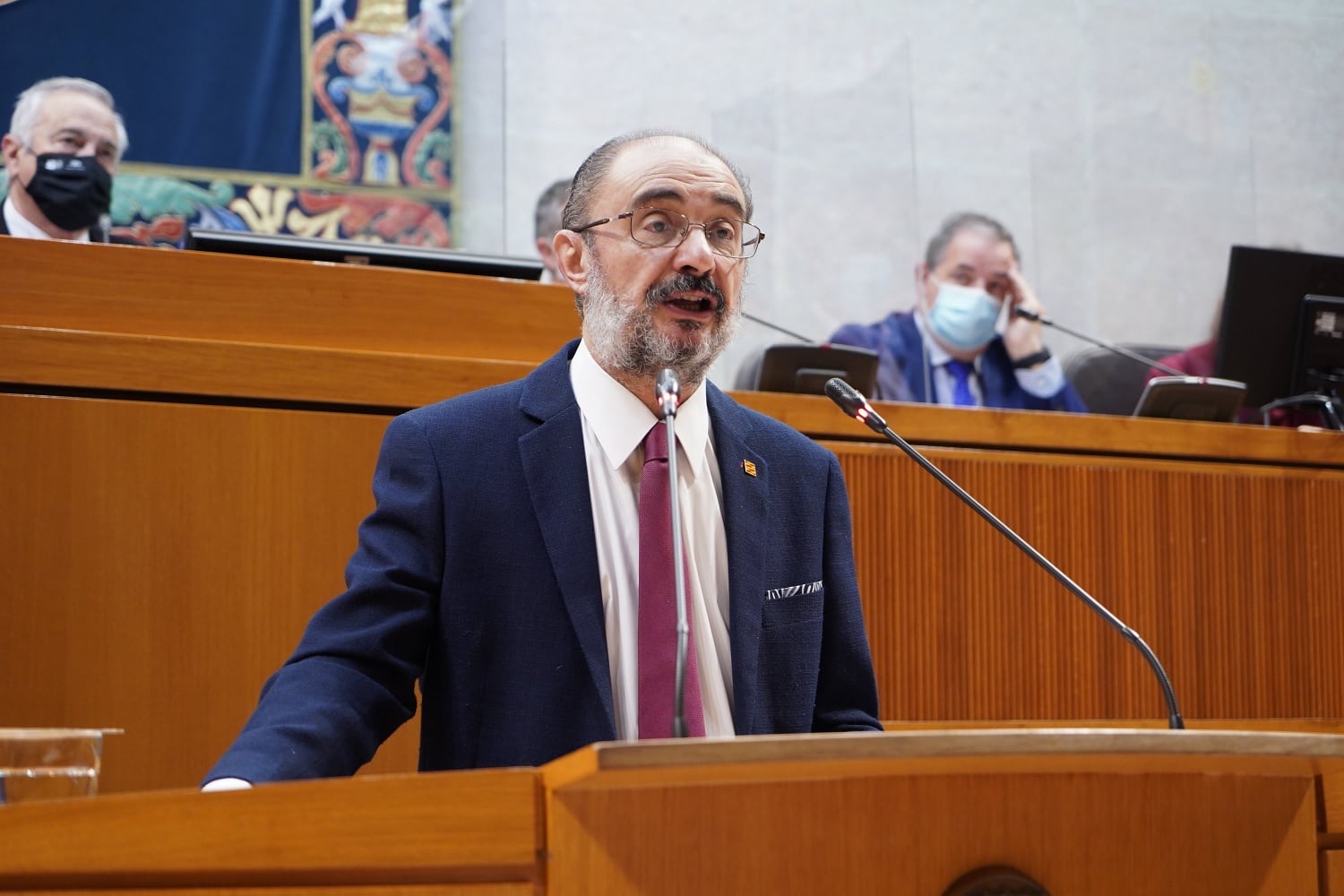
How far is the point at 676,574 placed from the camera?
55.1 inches

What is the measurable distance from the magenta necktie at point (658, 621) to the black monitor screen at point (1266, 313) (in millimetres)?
2387

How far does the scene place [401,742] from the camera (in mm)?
2098

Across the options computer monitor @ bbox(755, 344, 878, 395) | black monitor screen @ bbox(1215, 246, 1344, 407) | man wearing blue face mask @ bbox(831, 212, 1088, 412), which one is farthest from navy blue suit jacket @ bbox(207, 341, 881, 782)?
man wearing blue face mask @ bbox(831, 212, 1088, 412)

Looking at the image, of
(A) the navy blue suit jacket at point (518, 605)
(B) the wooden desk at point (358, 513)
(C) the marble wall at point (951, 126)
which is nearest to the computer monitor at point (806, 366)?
(B) the wooden desk at point (358, 513)

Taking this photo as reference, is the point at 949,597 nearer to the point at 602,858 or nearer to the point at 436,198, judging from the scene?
the point at 602,858

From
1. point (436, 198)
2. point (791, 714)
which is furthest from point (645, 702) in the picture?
point (436, 198)

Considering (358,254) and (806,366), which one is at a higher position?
(358,254)

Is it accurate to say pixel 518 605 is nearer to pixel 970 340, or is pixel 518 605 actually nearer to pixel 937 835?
pixel 937 835

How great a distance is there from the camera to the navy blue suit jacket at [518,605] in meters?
1.56

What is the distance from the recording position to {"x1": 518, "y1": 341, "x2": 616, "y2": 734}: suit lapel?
1621 mm

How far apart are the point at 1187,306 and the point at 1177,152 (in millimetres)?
618

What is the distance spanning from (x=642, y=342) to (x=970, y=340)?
2932 mm

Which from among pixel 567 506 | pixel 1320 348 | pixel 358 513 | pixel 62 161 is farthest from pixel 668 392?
pixel 1320 348

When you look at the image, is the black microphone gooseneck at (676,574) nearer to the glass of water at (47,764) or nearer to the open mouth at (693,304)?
the open mouth at (693,304)
